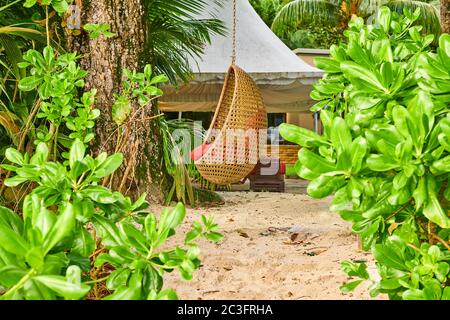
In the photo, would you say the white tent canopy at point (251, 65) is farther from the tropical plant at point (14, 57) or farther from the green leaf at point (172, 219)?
the green leaf at point (172, 219)

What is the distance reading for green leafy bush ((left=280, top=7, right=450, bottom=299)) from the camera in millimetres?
733

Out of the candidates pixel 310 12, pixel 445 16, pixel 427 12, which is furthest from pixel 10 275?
pixel 427 12

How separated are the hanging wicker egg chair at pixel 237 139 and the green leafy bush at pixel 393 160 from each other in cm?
287

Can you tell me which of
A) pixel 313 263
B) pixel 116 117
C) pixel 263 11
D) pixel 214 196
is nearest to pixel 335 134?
pixel 116 117

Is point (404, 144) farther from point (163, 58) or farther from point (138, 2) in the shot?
point (163, 58)

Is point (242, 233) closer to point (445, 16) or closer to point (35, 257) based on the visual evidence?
point (445, 16)

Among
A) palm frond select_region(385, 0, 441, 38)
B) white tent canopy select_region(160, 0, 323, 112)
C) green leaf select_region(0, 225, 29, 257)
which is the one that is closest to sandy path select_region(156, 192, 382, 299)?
green leaf select_region(0, 225, 29, 257)

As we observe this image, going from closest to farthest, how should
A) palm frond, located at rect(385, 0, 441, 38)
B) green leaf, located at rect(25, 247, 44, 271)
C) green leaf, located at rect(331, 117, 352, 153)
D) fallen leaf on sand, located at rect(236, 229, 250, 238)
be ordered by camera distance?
green leaf, located at rect(25, 247, 44, 271), green leaf, located at rect(331, 117, 352, 153), fallen leaf on sand, located at rect(236, 229, 250, 238), palm frond, located at rect(385, 0, 441, 38)

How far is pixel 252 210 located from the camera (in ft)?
14.6

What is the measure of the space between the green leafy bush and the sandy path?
3.96 ft

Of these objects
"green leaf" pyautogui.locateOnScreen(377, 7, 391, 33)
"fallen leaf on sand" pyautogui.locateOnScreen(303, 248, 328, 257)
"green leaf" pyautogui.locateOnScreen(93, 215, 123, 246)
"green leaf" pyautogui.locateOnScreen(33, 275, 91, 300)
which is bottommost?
"fallen leaf on sand" pyautogui.locateOnScreen(303, 248, 328, 257)

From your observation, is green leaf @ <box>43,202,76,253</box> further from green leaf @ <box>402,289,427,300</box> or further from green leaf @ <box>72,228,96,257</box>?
green leaf @ <box>402,289,427,300</box>
